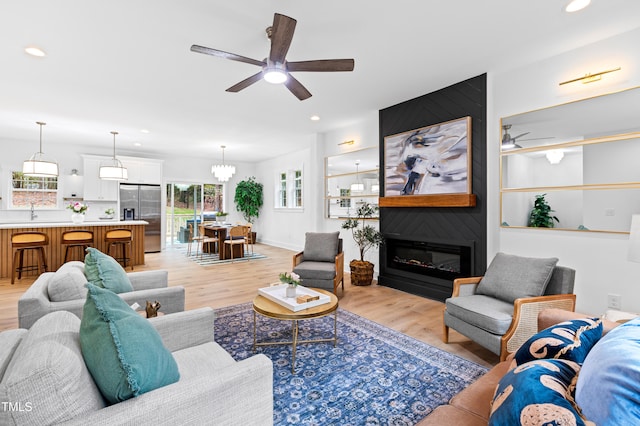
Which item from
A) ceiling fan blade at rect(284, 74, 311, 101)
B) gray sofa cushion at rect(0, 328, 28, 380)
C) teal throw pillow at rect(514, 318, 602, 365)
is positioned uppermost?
ceiling fan blade at rect(284, 74, 311, 101)

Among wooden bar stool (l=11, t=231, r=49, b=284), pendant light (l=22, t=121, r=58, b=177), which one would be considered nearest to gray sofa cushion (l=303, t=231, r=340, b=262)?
wooden bar stool (l=11, t=231, r=49, b=284)

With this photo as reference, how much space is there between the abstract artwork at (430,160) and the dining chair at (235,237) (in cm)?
362

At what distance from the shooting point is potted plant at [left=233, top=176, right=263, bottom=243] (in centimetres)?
977

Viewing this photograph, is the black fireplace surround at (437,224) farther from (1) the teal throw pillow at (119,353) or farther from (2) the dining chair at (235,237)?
(1) the teal throw pillow at (119,353)

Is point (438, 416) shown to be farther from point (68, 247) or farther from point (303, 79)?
point (68, 247)

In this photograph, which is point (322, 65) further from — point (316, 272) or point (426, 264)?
point (426, 264)

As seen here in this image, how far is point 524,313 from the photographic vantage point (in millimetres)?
2277

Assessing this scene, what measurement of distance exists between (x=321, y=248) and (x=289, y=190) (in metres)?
4.62

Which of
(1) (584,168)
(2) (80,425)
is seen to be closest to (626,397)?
(2) (80,425)

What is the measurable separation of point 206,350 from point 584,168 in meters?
3.77

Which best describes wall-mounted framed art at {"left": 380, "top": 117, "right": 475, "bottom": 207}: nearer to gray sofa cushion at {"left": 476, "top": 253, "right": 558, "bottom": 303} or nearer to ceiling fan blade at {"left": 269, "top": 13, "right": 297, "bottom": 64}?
gray sofa cushion at {"left": 476, "top": 253, "right": 558, "bottom": 303}

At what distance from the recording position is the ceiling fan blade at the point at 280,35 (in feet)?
6.66

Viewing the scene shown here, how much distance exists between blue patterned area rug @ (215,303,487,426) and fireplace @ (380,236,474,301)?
1.38 m

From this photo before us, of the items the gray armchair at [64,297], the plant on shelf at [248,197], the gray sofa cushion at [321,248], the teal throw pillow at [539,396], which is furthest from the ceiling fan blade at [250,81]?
the plant on shelf at [248,197]
